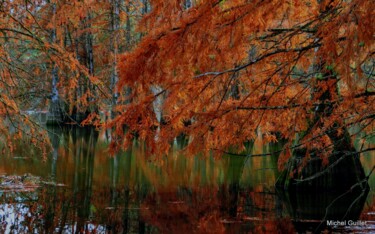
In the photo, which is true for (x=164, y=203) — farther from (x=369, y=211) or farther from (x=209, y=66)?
(x=209, y=66)

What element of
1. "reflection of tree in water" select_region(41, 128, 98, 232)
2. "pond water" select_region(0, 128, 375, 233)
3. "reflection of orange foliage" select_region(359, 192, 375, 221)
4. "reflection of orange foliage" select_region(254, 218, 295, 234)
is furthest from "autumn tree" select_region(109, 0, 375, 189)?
"reflection of orange foliage" select_region(359, 192, 375, 221)

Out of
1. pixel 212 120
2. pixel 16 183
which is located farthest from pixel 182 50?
pixel 16 183

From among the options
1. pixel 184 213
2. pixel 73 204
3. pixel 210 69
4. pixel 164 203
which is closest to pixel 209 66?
pixel 210 69

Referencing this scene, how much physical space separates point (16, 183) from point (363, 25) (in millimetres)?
7316

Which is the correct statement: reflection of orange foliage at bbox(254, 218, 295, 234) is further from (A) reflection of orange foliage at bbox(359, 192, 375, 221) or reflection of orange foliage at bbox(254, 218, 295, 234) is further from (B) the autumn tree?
(B) the autumn tree

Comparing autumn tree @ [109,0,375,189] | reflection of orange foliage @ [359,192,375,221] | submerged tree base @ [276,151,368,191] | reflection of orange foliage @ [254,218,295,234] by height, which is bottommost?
reflection of orange foliage @ [254,218,295,234]

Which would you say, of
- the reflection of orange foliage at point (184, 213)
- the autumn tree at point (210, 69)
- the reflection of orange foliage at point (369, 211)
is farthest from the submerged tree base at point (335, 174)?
the autumn tree at point (210, 69)

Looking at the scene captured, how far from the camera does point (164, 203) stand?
7715 mm

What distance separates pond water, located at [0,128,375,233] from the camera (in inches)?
241

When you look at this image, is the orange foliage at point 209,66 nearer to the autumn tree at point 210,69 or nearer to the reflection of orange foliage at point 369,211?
the autumn tree at point 210,69

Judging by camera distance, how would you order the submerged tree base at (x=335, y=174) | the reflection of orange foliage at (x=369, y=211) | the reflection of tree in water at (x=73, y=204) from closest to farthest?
the reflection of tree in water at (x=73, y=204) → the reflection of orange foliage at (x=369, y=211) → the submerged tree base at (x=335, y=174)

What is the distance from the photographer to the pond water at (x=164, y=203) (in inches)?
241

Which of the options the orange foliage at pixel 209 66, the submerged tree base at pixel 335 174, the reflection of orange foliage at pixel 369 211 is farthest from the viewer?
the submerged tree base at pixel 335 174

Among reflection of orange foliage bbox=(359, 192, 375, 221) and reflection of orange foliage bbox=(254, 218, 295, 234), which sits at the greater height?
reflection of orange foliage bbox=(359, 192, 375, 221)
